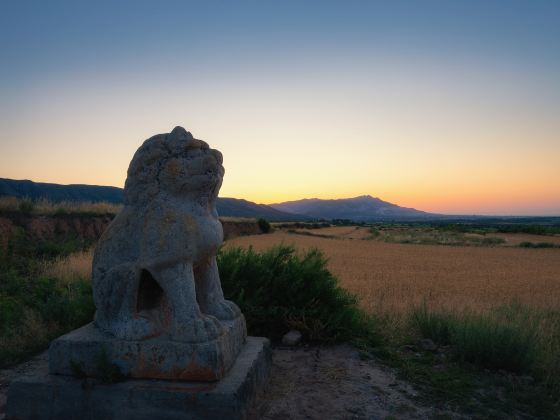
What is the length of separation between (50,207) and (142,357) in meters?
16.3

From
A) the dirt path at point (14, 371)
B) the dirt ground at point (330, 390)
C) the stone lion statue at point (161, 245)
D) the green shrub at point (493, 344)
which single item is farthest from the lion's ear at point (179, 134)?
the green shrub at point (493, 344)

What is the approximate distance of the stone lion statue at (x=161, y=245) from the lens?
331 centimetres

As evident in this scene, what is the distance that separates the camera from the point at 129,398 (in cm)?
321

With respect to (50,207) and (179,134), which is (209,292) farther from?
(50,207)

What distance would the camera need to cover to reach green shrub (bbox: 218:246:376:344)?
Result: 5.41 meters

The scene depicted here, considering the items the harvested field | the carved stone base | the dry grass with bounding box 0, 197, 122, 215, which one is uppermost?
the dry grass with bounding box 0, 197, 122, 215

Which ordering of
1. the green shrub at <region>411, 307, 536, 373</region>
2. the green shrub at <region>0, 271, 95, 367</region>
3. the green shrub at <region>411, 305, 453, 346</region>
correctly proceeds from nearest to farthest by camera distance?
the green shrub at <region>411, 307, 536, 373</region> < the green shrub at <region>0, 271, 95, 367</region> < the green shrub at <region>411, 305, 453, 346</region>

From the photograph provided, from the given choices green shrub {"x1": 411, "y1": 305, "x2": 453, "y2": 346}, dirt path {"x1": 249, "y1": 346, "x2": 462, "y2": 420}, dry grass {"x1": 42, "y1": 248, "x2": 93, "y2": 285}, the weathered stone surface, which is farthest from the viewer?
dry grass {"x1": 42, "y1": 248, "x2": 93, "y2": 285}

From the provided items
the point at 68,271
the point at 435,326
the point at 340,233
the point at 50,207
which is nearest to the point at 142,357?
the point at 435,326

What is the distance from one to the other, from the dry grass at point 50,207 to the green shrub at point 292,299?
12032 millimetres

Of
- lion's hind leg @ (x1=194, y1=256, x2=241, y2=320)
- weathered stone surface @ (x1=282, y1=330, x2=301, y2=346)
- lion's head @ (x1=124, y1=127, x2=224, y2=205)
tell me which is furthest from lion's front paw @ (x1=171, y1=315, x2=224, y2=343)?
weathered stone surface @ (x1=282, y1=330, x2=301, y2=346)

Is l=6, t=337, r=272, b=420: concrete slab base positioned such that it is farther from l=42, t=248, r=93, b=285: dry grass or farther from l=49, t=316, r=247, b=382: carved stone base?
l=42, t=248, r=93, b=285: dry grass

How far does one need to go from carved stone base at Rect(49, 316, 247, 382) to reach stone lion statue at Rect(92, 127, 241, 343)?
0.22 ft

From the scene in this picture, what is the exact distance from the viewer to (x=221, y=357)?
3.30m
